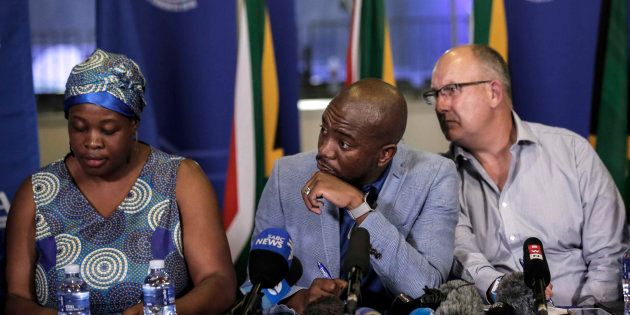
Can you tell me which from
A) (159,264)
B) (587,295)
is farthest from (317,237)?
(587,295)

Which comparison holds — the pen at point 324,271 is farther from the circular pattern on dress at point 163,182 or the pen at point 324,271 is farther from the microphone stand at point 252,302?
the microphone stand at point 252,302

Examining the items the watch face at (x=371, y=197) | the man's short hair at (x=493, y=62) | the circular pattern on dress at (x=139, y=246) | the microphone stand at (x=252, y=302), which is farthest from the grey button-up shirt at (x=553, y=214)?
the microphone stand at (x=252, y=302)

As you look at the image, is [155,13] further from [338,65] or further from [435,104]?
[338,65]

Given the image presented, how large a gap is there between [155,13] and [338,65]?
259 cm

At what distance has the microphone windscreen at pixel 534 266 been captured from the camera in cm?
223

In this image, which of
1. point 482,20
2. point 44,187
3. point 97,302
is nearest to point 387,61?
point 482,20

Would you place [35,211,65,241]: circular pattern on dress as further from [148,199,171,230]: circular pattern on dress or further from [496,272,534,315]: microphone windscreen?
[496,272,534,315]: microphone windscreen

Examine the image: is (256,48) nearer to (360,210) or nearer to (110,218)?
(110,218)

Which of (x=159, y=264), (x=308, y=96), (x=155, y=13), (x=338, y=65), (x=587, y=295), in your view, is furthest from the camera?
(x=338, y=65)

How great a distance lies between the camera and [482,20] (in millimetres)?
4145

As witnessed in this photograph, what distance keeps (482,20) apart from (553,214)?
1067mm

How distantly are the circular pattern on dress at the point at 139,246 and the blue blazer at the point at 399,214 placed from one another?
0.39m

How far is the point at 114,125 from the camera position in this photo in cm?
288

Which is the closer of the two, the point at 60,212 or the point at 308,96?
the point at 60,212
